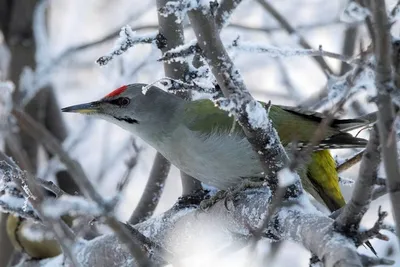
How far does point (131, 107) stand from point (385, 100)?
268 centimetres

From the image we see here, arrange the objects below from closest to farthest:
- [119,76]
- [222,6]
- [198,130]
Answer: [222,6]
[198,130]
[119,76]

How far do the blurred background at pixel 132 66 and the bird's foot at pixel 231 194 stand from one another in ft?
5.29

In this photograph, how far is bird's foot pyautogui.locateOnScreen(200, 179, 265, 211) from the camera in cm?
348

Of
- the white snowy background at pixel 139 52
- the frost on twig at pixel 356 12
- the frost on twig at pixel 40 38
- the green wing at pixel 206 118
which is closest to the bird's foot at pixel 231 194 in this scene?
the green wing at pixel 206 118

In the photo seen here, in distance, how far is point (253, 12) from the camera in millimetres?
10305

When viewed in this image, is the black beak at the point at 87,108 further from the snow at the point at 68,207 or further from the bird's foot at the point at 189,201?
the snow at the point at 68,207

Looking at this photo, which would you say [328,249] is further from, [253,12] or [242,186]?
[253,12]

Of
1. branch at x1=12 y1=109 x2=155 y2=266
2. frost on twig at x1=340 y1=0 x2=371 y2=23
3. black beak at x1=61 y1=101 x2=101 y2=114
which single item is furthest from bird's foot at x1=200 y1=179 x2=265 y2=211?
branch at x1=12 y1=109 x2=155 y2=266

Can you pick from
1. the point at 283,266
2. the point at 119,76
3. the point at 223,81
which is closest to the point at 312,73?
the point at 283,266

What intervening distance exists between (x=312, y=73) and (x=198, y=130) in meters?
6.02

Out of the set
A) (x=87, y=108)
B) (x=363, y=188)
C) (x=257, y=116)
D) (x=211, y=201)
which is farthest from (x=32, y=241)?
(x=363, y=188)

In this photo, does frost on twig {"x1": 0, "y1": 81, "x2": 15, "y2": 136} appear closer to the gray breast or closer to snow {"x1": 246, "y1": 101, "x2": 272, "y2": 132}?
snow {"x1": 246, "y1": 101, "x2": 272, "y2": 132}

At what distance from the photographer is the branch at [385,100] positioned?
6.06ft

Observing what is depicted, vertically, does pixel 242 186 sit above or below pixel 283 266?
below
